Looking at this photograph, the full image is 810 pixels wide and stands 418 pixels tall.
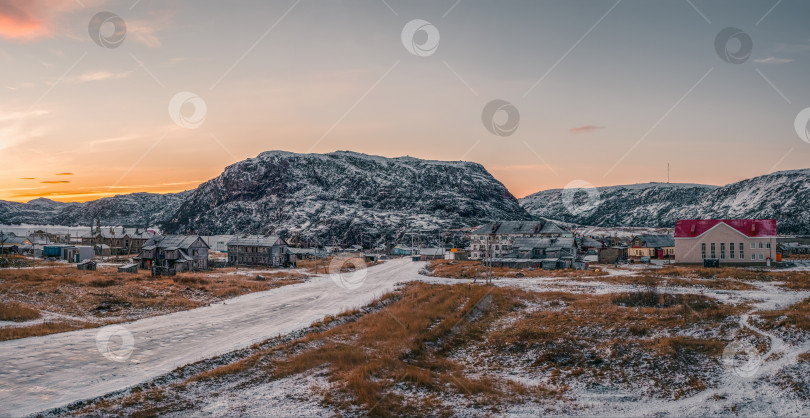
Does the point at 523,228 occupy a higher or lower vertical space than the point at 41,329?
higher

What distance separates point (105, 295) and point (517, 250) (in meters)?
72.9

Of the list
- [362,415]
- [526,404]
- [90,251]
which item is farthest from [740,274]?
[90,251]

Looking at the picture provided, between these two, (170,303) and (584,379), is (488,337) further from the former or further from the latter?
(170,303)

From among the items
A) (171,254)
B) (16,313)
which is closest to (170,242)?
(171,254)

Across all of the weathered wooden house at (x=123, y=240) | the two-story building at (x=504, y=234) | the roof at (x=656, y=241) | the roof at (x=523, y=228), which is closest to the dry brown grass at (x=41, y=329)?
the two-story building at (x=504, y=234)

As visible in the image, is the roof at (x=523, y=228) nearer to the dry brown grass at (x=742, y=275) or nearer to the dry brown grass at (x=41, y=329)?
the dry brown grass at (x=742, y=275)

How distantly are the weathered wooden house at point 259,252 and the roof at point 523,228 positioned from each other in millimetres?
50527

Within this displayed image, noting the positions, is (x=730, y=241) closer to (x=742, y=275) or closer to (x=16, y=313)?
(x=742, y=275)

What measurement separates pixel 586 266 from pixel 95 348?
76284 mm

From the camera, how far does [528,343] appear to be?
29.2m

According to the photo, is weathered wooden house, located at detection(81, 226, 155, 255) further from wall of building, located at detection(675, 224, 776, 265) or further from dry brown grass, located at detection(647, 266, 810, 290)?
wall of building, located at detection(675, 224, 776, 265)

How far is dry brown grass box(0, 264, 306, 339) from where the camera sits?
40438mm

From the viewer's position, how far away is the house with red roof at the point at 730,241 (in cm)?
7625

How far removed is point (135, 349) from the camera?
29.5 m
